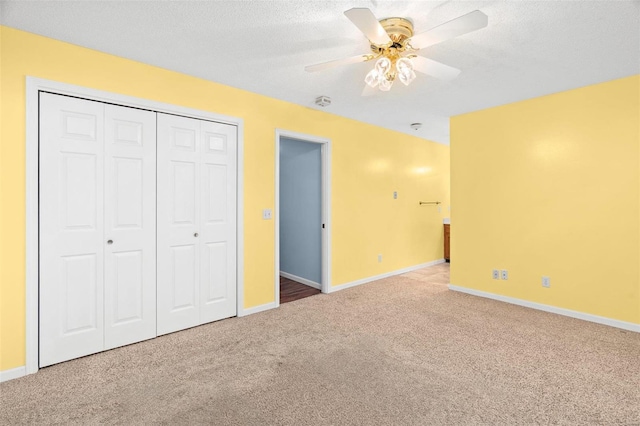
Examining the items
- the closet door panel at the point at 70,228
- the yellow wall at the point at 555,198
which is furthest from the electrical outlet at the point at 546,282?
the closet door panel at the point at 70,228

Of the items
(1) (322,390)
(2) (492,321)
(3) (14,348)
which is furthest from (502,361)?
(3) (14,348)

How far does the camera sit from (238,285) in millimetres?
3369

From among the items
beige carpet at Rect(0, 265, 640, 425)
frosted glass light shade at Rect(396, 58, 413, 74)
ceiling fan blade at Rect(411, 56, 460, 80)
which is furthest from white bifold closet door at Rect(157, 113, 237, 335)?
ceiling fan blade at Rect(411, 56, 460, 80)

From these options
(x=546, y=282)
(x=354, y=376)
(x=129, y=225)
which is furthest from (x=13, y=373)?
(x=546, y=282)

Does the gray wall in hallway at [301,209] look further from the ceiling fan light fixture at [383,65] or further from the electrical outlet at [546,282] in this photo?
the electrical outlet at [546,282]

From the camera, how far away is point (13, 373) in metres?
2.19

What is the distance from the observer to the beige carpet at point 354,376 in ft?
5.90

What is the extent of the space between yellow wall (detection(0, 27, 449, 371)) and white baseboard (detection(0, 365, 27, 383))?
0.04m

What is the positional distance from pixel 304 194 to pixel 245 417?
3368 mm

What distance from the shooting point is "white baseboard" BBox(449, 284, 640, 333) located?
3.02 m

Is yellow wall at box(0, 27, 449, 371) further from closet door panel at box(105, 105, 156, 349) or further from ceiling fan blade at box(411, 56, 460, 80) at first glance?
ceiling fan blade at box(411, 56, 460, 80)

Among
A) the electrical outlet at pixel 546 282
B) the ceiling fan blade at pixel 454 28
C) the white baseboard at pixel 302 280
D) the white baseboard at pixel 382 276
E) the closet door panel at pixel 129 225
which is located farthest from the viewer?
the white baseboard at pixel 302 280

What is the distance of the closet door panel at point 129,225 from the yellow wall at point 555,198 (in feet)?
12.5

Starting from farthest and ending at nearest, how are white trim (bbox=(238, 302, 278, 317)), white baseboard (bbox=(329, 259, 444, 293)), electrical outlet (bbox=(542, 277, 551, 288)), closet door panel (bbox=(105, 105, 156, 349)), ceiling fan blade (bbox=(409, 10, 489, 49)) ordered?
white baseboard (bbox=(329, 259, 444, 293))
electrical outlet (bbox=(542, 277, 551, 288))
white trim (bbox=(238, 302, 278, 317))
closet door panel (bbox=(105, 105, 156, 349))
ceiling fan blade (bbox=(409, 10, 489, 49))
